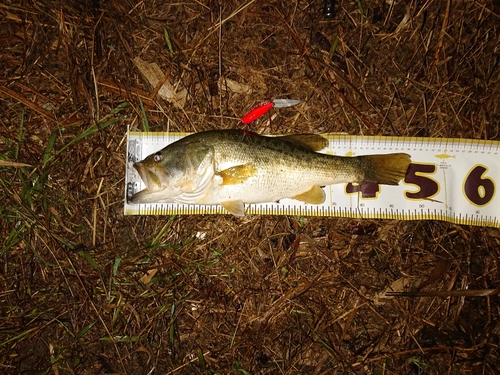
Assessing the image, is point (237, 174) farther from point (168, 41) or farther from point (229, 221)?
point (168, 41)

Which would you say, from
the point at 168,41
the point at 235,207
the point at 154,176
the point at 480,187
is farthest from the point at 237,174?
the point at 480,187

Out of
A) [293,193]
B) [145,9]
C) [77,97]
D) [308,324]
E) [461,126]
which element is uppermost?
[145,9]

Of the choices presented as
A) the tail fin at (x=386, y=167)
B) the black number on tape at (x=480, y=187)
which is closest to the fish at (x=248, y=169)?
the tail fin at (x=386, y=167)

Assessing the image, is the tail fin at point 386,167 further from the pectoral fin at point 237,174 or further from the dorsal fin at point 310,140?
the pectoral fin at point 237,174

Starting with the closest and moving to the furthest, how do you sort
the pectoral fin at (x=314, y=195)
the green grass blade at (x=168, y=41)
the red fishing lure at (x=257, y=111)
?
the pectoral fin at (x=314, y=195)
the red fishing lure at (x=257, y=111)
the green grass blade at (x=168, y=41)

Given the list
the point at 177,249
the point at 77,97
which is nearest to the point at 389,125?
the point at 177,249

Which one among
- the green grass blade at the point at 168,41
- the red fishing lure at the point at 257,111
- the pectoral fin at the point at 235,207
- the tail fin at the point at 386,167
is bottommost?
the pectoral fin at the point at 235,207

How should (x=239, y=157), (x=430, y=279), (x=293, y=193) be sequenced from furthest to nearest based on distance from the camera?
(x=430, y=279)
(x=293, y=193)
(x=239, y=157)

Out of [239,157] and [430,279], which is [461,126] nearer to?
[430,279]
